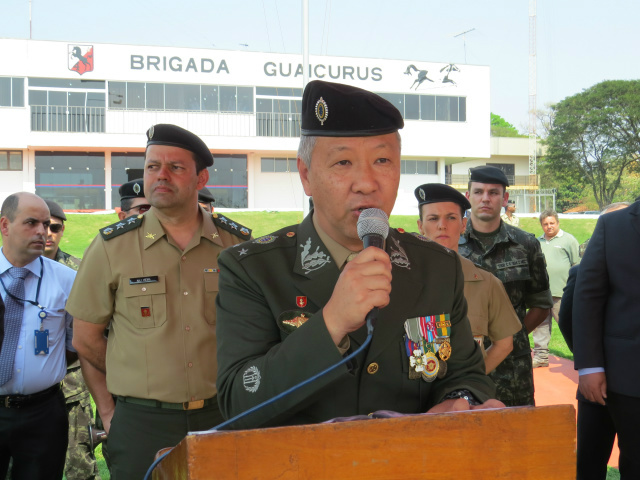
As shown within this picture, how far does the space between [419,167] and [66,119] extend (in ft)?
71.3

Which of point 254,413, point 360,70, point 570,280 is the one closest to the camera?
point 254,413

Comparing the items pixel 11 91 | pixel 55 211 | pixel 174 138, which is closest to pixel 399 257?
pixel 174 138

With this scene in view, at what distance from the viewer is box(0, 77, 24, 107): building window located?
113 ft

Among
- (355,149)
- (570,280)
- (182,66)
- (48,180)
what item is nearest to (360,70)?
(182,66)

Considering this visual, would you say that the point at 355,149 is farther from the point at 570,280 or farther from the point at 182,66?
the point at 182,66

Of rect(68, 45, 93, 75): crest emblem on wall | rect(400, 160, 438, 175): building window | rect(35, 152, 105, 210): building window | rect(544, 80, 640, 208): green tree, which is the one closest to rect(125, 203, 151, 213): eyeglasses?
rect(35, 152, 105, 210): building window

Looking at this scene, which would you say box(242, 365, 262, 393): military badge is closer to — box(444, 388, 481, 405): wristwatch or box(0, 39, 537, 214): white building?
box(444, 388, 481, 405): wristwatch

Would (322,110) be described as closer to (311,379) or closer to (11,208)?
(311,379)

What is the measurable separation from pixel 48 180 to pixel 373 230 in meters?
37.4

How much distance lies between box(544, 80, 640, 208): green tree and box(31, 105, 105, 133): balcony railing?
3486cm

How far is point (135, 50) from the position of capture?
36.0 m

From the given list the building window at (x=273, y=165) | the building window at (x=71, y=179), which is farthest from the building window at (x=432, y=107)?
the building window at (x=71, y=179)

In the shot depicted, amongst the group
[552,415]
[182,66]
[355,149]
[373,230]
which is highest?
[182,66]

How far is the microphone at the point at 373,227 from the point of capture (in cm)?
153
